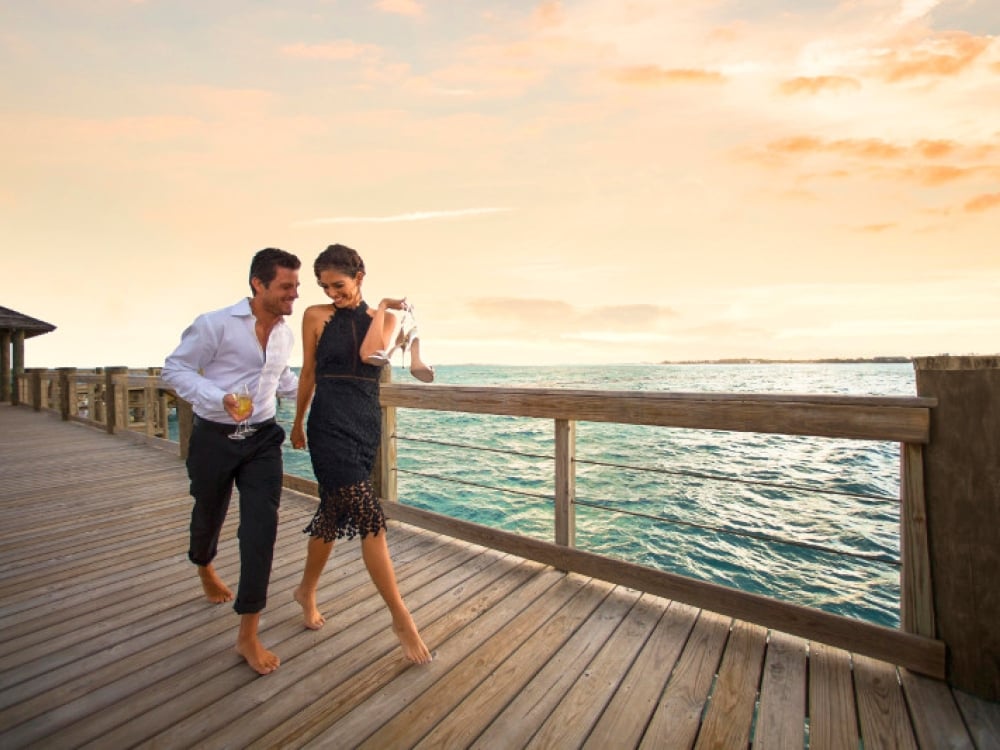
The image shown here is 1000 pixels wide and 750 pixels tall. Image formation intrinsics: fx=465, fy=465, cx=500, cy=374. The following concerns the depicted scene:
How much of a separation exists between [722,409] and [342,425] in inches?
70.3

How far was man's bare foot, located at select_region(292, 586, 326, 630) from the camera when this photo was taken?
7.47ft

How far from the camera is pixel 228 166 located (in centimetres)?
1191

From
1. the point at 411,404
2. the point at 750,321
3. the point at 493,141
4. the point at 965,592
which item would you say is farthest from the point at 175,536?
the point at 750,321

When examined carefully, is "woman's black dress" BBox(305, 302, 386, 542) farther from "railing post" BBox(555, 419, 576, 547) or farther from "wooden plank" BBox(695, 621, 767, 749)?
"wooden plank" BBox(695, 621, 767, 749)

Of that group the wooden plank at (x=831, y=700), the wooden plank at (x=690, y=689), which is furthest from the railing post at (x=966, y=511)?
the wooden plank at (x=690, y=689)

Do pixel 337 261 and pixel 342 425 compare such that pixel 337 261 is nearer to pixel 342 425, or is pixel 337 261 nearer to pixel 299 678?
pixel 342 425

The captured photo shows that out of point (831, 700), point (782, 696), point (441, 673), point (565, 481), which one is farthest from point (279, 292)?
point (831, 700)

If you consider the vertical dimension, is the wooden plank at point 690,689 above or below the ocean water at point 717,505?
above

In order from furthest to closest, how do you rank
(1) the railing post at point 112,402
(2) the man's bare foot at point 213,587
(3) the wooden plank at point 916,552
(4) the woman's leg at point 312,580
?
(1) the railing post at point 112,402, (2) the man's bare foot at point 213,587, (4) the woman's leg at point 312,580, (3) the wooden plank at point 916,552

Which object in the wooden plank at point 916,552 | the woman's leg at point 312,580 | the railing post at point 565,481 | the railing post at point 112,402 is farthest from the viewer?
the railing post at point 112,402

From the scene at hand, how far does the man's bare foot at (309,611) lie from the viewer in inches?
89.6

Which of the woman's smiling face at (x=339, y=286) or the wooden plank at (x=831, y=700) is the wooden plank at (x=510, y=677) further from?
the woman's smiling face at (x=339, y=286)

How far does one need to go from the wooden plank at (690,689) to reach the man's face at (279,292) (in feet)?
7.13

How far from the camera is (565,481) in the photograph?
287cm
